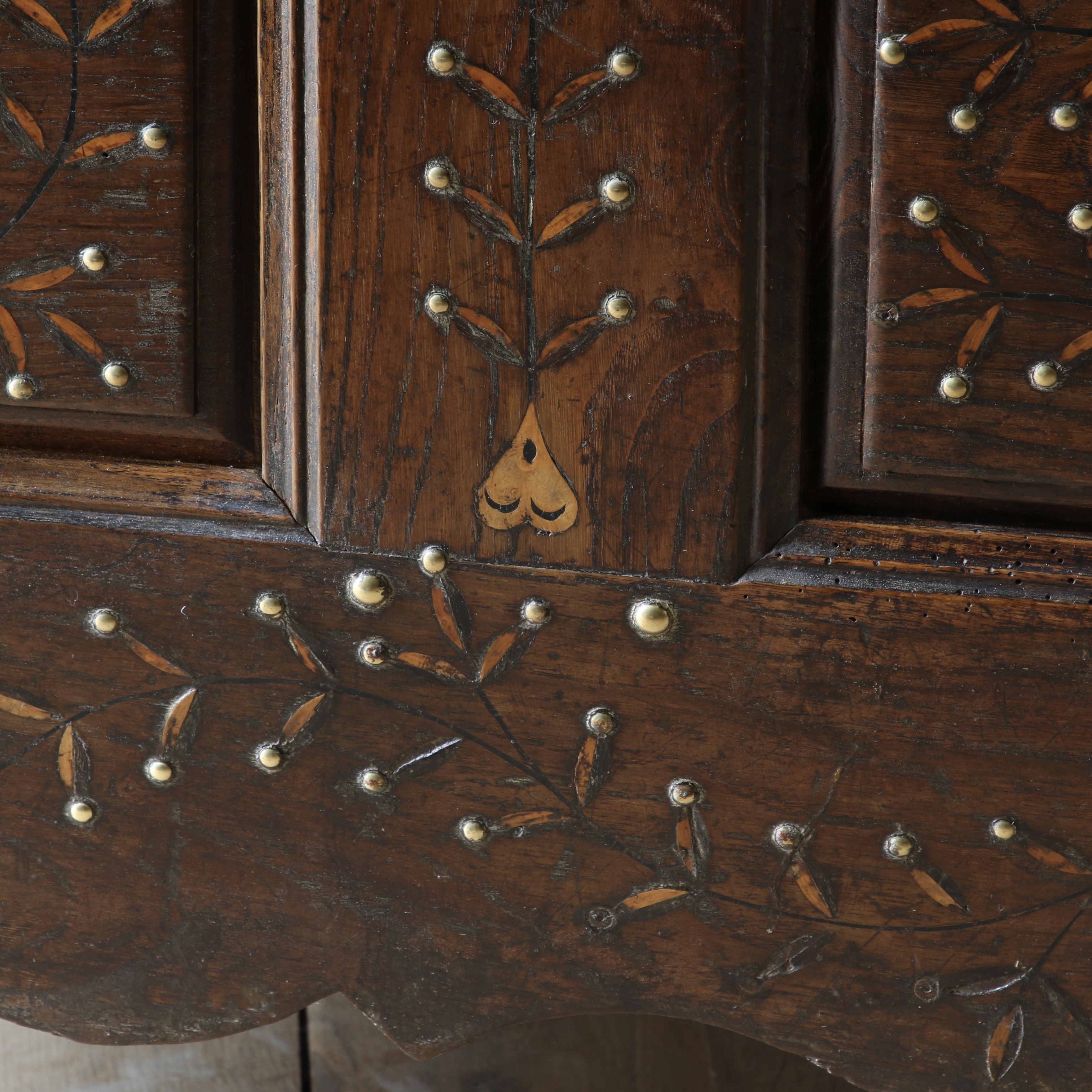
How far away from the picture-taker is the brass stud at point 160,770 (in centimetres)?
37

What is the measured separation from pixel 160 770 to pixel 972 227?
1.03 ft

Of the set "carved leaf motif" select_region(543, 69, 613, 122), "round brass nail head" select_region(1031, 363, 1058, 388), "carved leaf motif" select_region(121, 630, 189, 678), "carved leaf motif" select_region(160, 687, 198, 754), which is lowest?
"carved leaf motif" select_region(160, 687, 198, 754)

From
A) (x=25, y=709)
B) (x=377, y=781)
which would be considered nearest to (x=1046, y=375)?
(x=377, y=781)

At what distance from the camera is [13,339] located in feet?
1.18

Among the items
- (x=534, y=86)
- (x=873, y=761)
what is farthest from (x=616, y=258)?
(x=873, y=761)

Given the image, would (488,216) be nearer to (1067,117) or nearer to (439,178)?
(439,178)

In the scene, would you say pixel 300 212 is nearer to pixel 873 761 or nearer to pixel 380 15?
pixel 380 15

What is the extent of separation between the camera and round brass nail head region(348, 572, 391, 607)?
0.34 meters

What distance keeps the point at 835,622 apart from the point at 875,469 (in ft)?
0.16

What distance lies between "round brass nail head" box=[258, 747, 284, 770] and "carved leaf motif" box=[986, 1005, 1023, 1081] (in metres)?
0.25

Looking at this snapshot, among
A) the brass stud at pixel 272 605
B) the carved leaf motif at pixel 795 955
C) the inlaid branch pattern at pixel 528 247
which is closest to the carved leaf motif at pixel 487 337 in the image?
the inlaid branch pattern at pixel 528 247

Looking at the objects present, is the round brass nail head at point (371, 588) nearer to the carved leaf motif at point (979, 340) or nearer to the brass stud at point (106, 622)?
the brass stud at point (106, 622)

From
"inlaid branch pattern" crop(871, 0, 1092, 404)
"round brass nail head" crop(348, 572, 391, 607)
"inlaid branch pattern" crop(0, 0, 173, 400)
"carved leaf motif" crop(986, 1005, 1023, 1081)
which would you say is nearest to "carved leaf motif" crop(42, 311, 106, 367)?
"inlaid branch pattern" crop(0, 0, 173, 400)

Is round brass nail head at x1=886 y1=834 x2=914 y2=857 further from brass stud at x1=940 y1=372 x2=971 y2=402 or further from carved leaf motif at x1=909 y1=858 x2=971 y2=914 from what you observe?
brass stud at x1=940 y1=372 x2=971 y2=402
